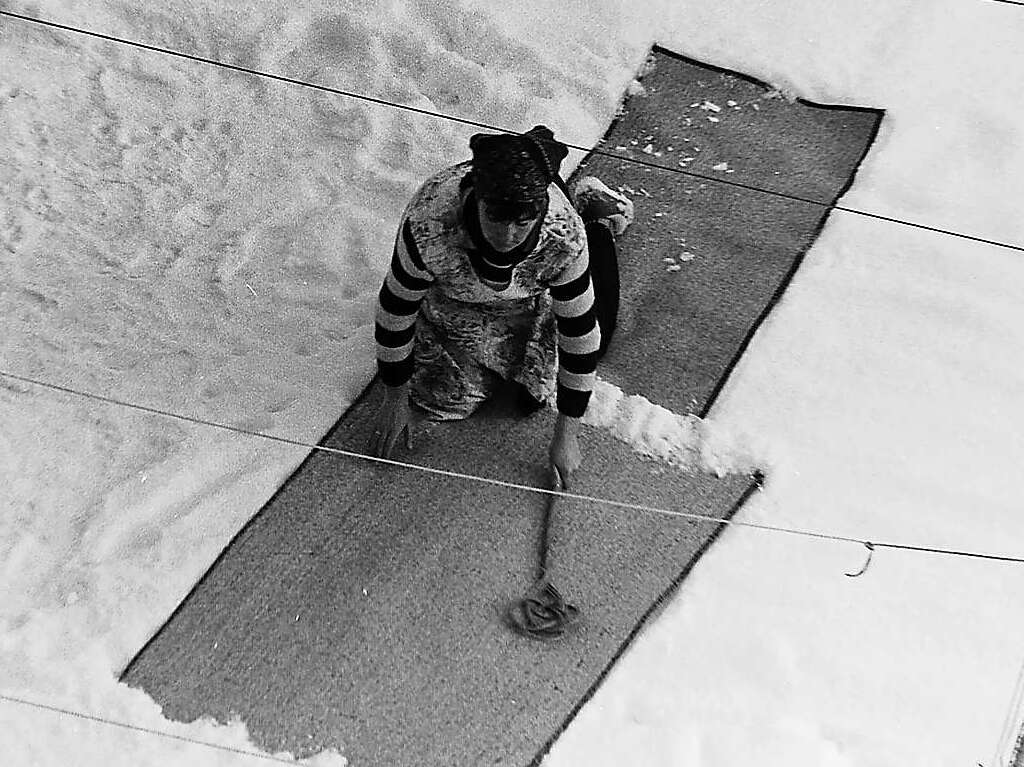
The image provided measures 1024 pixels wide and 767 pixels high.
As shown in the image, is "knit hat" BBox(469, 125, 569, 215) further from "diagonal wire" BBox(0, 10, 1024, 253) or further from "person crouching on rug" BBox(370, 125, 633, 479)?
"diagonal wire" BBox(0, 10, 1024, 253)

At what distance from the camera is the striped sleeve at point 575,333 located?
1.21m

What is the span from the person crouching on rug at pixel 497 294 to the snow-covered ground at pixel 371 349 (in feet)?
0.58

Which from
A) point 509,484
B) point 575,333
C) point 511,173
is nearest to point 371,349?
point 509,484

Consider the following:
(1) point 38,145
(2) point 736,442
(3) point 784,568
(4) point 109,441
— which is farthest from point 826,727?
(1) point 38,145

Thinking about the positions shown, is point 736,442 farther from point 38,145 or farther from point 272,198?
point 38,145

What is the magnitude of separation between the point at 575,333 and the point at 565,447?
209 millimetres

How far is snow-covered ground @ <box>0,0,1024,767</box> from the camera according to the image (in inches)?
50.2

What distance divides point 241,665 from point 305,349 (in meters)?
0.48

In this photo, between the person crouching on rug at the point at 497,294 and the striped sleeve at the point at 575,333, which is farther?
the striped sleeve at the point at 575,333

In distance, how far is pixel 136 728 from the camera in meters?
1.22

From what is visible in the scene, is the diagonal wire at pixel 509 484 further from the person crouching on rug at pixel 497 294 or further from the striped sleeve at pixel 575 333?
the striped sleeve at pixel 575 333

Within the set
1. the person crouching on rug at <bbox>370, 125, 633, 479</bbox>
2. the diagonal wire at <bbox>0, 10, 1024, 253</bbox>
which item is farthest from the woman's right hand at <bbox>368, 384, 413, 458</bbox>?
the diagonal wire at <bbox>0, 10, 1024, 253</bbox>

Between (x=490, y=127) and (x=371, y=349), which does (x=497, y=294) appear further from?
(x=490, y=127)

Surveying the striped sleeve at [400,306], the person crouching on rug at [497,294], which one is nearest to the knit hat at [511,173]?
the person crouching on rug at [497,294]
